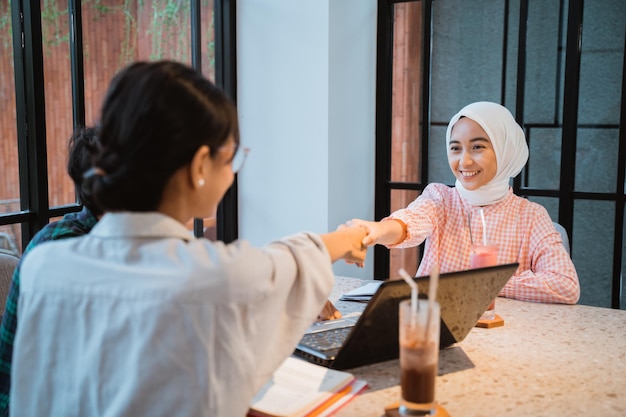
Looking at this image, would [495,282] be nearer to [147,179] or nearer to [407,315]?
[407,315]

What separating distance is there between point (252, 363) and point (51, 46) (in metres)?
2.08

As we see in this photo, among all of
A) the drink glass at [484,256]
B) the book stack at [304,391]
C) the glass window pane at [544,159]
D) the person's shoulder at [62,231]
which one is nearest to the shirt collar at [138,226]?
the book stack at [304,391]

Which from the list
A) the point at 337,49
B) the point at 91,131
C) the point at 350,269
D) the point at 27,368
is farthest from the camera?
the point at 350,269

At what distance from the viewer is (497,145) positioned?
2.35 m

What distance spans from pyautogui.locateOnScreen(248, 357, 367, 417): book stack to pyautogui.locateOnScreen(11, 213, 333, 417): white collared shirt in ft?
0.48

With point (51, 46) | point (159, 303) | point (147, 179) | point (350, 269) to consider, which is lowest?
point (350, 269)

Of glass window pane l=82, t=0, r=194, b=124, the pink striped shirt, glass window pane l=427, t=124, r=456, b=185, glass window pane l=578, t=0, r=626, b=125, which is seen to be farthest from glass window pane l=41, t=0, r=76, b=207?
glass window pane l=578, t=0, r=626, b=125

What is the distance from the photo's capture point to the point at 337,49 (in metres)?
3.45

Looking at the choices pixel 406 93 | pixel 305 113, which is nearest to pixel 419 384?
pixel 305 113

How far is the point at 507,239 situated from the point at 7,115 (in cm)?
188

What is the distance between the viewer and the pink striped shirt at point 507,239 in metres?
1.95

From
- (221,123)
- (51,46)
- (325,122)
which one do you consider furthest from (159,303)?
(325,122)

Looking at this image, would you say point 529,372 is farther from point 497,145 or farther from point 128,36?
point 128,36

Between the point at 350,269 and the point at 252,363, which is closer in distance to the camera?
→ the point at 252,363
